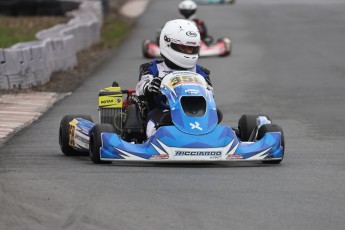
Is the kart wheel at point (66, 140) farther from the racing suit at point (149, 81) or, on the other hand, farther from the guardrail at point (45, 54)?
the guardrail at point (45, 54)

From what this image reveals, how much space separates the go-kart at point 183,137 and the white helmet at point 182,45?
1.37ft

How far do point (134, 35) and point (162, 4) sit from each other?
41.7 feet

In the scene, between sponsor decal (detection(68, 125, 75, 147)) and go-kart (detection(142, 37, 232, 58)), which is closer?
sponsor decal (detection(68, 125, 75, 147))

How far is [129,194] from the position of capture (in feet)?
27.1

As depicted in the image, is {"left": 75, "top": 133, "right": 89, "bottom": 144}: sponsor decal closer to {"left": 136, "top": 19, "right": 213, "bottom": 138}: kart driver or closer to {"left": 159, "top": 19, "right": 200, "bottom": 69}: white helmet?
{"left": 136, "top": 19, "right": 213, "bottom": 138}: kart driver

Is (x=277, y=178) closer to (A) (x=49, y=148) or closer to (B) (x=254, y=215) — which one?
(B) (x=254, y=215)

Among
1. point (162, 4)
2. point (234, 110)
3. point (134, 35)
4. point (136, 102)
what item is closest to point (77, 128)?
point (136, 102)

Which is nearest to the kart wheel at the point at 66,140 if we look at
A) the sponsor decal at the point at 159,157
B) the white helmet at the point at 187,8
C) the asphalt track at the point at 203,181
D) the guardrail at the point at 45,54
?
the asphalt track at the point at 203,181

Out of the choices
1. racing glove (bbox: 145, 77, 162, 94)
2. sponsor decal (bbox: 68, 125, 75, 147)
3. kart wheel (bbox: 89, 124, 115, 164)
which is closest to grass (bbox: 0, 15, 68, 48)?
sponsor decal (bbox: 68, 125, 75, 147)

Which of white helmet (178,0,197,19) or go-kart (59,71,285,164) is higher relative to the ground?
go-kart (59,71,285,164)

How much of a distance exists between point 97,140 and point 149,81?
103cm

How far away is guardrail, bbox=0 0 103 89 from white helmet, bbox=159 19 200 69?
6441 millimetres

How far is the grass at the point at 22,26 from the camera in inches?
944

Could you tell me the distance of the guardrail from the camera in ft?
56.5
